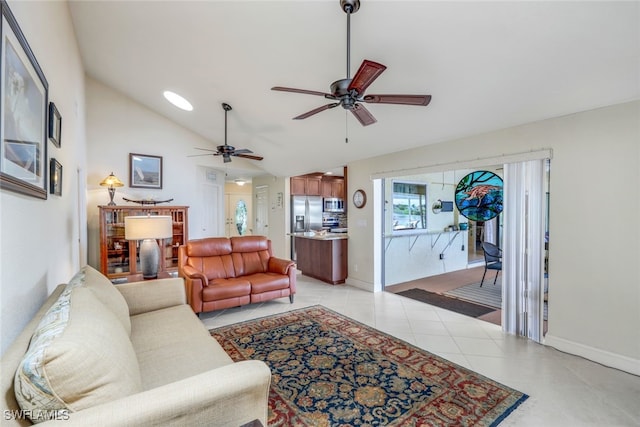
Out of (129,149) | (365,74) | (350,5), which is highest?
(350,5)

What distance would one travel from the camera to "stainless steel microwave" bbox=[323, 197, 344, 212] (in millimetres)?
7750

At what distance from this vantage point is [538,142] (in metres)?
2.89

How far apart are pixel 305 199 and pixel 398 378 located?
5.27 meters

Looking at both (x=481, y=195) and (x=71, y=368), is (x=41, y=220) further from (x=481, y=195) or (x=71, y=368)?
(x=481, y=195)

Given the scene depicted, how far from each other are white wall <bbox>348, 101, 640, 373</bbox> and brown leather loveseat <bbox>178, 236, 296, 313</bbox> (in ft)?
10.1

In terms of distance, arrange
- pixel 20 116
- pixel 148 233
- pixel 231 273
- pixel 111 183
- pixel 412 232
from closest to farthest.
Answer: pixel 20 116, pixel 148 233, pixel 231 273, pixel 111 183, pixel 412 232

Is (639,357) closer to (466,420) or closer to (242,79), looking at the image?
(466,420)

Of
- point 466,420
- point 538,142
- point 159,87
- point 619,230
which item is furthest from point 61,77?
point 619,230

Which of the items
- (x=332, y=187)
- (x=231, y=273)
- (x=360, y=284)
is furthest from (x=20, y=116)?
(x=332, y=187)

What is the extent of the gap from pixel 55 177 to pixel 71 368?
1837 mm

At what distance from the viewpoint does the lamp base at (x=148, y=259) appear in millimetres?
3291

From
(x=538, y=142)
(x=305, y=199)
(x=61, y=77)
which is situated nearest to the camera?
(x=61, y=77)

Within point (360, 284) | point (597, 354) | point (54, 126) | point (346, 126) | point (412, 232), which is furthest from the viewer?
point (412, 232)

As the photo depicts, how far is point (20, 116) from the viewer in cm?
135
